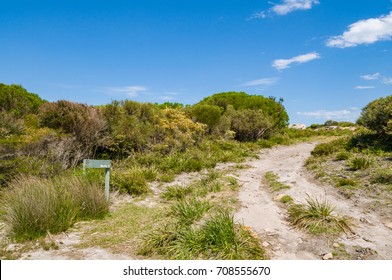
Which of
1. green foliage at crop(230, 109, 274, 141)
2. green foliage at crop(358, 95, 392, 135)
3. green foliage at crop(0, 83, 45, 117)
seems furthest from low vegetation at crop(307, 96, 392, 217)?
green foliage at crop(0, 83, 45, 117)

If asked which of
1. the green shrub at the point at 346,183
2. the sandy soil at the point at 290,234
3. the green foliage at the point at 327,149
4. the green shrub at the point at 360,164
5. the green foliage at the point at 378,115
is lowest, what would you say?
the sandy soil at the point at 290,234

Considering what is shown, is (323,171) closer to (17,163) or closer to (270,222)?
(270,222)

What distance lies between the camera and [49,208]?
6309mm

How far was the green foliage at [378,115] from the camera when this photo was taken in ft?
52.7

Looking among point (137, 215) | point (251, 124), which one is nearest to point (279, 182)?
point (137, 215)

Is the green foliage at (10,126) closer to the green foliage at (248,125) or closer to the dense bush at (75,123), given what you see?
the dense bush at (75,123)

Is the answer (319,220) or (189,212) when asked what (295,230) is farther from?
(189,212)

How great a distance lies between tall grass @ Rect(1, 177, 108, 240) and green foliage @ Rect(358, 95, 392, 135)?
1455 centimetres

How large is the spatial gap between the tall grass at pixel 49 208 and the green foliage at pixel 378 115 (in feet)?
47.7

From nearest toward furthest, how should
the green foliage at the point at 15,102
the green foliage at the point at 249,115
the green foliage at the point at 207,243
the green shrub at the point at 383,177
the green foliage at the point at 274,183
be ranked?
the green foliage at the point at 207,243, the green shrub at the point at 383,177, the green foliage at the point at 274,183, the green foliage at the point at 15,102, the green foliage at the point at 249,115

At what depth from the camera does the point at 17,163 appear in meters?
10.2

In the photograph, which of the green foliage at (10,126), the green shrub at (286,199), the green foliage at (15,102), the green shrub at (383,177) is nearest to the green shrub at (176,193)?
the green shrub at (286,199)

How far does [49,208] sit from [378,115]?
16523 mm

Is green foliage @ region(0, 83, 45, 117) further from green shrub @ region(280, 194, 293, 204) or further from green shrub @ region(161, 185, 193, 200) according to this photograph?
green shrub @ region(280, 194, 293, 204)
